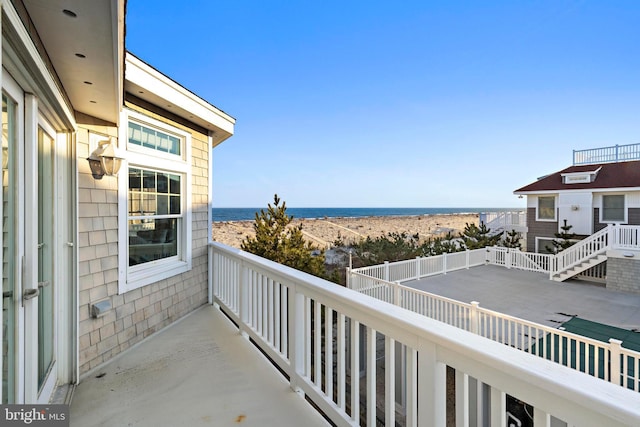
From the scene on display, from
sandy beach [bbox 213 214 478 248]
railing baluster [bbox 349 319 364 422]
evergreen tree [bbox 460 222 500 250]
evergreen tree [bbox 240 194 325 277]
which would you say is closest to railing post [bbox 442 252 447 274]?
evergreen tree [bbox 460 222 500 250]

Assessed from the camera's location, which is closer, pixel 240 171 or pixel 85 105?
pixel 85 105

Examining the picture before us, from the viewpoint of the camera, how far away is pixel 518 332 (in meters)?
6.23

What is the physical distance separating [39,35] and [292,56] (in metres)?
10.7

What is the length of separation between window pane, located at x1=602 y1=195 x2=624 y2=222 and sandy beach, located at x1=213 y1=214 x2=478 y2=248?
10677 millimetres

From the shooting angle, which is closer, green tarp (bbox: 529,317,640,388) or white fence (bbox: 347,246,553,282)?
green tarp (bbox: 529,317,640,388)

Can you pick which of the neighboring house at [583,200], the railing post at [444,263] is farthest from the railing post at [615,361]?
the neighboring house at [583,200]

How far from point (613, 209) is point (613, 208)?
4cm

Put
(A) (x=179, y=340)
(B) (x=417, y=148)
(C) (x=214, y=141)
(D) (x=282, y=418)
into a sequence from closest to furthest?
(D) (x=282, y=418)
(A) (x=179, y=340)
(C) (x=214, y=141)
(B) (x=417, y=148)

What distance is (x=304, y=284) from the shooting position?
208 cm

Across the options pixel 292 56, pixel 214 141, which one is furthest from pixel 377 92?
pixel 214 141

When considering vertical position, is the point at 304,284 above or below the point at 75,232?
below

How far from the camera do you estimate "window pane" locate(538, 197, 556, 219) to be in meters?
13.5

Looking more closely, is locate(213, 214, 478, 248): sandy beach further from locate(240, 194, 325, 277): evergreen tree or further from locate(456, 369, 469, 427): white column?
locate(456, 369, 469, 427): white column

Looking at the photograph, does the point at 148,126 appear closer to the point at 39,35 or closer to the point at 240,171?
the point at 39,35
